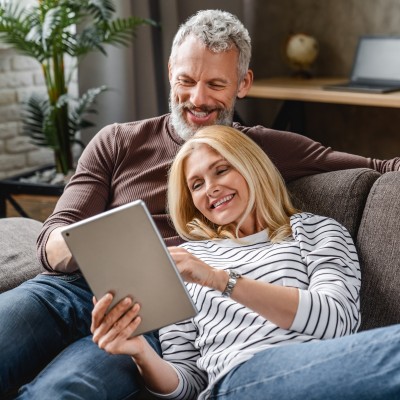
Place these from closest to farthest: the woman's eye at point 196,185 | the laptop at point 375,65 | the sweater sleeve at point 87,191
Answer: the woman's eye at point 196,185 → the sweater sleeve at point 87,191 → the laptop at point 375,65

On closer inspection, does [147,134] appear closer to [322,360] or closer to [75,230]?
[75,230]

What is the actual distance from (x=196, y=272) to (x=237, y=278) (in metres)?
0.09

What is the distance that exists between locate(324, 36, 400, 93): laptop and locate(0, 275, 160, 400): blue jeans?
5.87 feet

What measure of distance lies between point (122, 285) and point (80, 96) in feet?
7.02

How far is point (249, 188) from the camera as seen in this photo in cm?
177

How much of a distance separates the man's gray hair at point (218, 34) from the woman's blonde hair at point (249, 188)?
0.25m

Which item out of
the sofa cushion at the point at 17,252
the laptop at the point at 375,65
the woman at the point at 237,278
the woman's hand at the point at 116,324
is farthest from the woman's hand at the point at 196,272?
the laptop at the point at 375,65

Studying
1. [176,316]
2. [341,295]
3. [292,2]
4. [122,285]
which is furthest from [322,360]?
[292,2]

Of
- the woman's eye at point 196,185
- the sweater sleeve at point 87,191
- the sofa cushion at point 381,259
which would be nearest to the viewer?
the sofa cushion at point 381,259

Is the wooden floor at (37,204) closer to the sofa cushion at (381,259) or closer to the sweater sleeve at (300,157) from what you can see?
the sweater sleeve at (300,157)

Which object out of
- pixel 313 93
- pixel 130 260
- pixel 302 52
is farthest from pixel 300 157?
pixel 302 52

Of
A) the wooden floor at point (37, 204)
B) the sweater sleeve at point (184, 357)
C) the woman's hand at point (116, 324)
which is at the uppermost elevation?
the woman's hand at point (116, 324)

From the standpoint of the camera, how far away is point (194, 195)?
1.81 metres

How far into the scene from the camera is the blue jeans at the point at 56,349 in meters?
1.55
